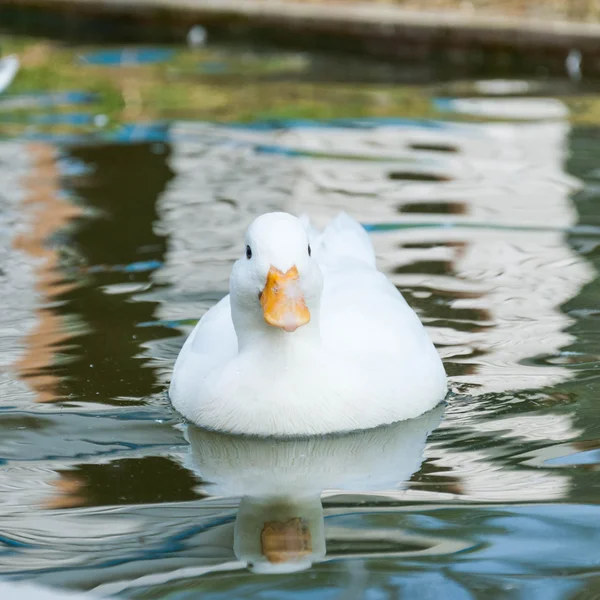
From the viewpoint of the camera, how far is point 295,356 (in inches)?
170

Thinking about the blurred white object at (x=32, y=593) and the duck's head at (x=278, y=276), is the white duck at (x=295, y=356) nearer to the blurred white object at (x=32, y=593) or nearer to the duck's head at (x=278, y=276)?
the duck's head at (x=278, y=276)

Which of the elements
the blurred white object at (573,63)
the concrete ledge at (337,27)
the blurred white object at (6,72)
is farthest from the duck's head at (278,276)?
the concrete ledge at (337,27)

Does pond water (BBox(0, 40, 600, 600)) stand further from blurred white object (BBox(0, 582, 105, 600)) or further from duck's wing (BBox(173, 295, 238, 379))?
duck's wing (BBox(173, 295, 238, 379))

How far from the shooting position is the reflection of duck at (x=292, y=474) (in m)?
3.68

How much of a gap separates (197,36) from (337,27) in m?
1.51

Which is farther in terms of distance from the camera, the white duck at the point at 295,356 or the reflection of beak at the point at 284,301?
the white duck at the point at 295,356

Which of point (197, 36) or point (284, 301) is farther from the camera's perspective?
point (197, 36)

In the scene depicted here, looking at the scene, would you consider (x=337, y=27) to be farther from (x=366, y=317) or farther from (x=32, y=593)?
(x=32, y=593)

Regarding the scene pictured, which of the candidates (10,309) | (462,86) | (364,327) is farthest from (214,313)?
(462,86)

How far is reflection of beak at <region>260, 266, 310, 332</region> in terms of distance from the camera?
403 centimetres

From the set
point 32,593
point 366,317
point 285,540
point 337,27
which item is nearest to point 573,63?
point 337,27

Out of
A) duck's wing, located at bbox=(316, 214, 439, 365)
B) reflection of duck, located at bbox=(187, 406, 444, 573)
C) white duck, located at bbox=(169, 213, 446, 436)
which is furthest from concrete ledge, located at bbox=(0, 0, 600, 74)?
reflection of duck, located at bbox=(187, 406, 444, 573)

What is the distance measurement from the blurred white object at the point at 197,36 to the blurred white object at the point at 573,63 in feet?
11.6

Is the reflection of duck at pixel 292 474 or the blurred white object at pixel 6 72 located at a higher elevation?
the blurred white object at pixel 6 72
